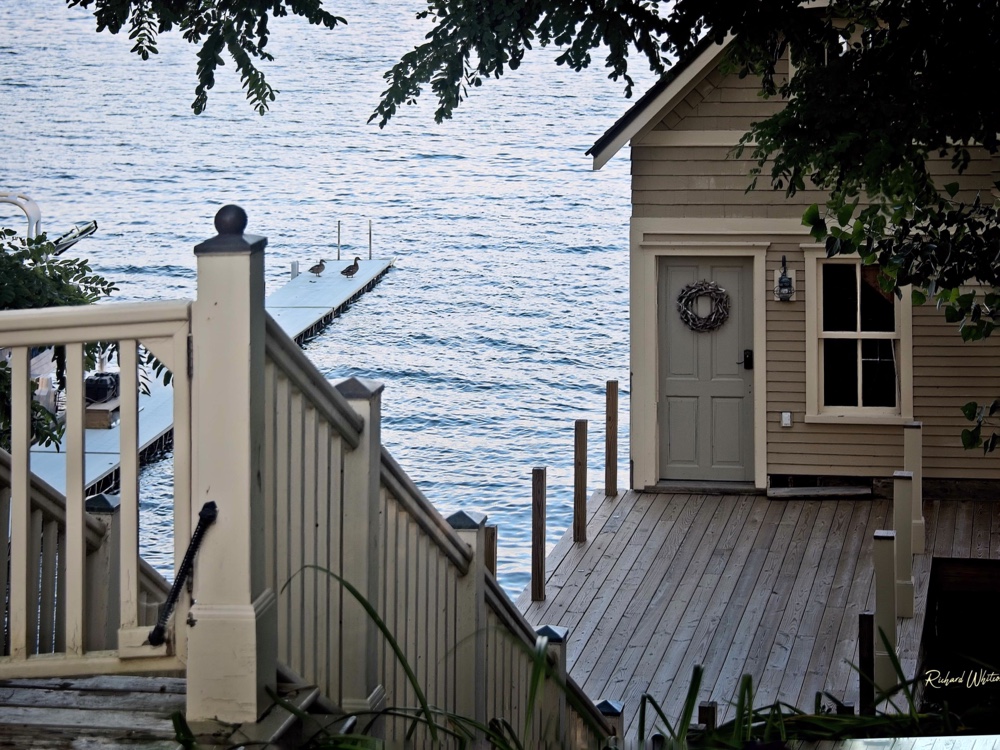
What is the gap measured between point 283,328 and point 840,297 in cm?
662

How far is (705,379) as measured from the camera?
1238 centimetres

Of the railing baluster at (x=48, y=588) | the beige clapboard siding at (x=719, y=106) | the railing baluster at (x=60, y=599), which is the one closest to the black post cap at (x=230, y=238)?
the railing baluster at (x=48, y=588)

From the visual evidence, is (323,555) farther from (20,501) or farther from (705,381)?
(705,381)

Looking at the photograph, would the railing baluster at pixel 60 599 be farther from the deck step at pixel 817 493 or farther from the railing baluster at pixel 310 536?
the deck step at pixel 817 493

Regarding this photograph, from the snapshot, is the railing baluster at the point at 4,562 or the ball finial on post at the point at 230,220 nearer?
the ball finial on post at the point at 230,220

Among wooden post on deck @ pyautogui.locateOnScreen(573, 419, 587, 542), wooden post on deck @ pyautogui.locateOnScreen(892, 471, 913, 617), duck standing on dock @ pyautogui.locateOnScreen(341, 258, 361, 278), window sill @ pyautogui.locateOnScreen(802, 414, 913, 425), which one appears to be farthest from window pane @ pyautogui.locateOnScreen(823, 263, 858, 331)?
duck standing on dock @ pyautogui.locateOnScreen(341, 258, 361, 278)

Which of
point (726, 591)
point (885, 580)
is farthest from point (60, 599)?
point (726, 591)

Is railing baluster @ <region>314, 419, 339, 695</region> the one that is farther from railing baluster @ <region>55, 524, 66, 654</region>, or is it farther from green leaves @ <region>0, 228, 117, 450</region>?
green leaves @ <region>0, 228, 117, 450</region>

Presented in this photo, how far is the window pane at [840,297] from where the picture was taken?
11969 mm

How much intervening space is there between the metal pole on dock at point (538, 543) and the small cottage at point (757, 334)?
284 centimetres

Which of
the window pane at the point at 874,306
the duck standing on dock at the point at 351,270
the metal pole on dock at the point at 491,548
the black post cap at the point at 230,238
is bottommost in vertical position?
the metal pole on dock at the point at 491,548

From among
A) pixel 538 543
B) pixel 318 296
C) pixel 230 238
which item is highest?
pixel 318 296

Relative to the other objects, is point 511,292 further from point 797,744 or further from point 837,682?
point 797,744

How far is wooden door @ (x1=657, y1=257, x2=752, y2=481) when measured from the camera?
40.1 feet
